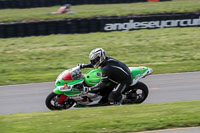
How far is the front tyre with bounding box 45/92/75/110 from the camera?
9.94 meters

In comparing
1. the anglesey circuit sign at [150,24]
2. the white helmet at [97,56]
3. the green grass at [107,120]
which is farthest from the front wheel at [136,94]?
the anglesey circuit sign at [150,24]

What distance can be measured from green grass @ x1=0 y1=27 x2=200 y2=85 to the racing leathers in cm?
476

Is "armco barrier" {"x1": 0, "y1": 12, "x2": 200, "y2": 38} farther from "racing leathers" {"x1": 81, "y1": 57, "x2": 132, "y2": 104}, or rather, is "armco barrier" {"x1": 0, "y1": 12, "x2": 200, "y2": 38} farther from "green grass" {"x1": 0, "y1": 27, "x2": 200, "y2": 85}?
"racing leathers" {"x1": 81, "y1": 57, "x2": 132, "y2": 104}

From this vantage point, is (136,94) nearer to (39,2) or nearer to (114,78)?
(114,78)

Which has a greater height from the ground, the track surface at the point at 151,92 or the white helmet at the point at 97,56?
the white helmet at the point at 97,56

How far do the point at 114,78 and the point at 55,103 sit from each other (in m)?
1.63

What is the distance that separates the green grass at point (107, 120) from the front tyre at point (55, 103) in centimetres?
111

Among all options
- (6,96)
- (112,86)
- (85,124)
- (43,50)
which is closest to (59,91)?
(112,86)

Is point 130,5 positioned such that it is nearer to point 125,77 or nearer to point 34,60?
point 34,60

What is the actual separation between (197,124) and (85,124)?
2.16 meters

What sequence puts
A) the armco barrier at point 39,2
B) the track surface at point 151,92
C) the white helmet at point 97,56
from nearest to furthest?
1. the white helmet at point 97,56
2. the track surface at point 151,92
3. the armco barrier at point 39,2

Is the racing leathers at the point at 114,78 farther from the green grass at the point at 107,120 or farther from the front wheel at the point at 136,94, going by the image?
the green grass at the point at 107,120

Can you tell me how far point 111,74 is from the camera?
32.6 ft

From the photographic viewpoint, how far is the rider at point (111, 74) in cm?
986
